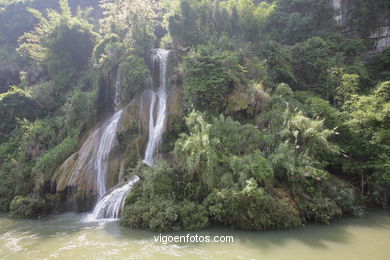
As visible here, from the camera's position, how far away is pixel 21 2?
34.6 m

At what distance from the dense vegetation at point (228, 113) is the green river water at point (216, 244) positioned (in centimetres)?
63

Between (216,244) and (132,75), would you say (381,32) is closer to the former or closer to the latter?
(132,75)

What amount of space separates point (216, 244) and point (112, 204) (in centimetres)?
554

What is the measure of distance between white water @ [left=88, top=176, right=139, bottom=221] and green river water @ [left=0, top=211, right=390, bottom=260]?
1135 millimetres

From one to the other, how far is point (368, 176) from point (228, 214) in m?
7.07

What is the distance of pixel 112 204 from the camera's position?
11.2m

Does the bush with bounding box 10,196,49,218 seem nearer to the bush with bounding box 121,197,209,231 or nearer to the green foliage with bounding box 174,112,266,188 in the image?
the bush with bounding box 121,197,209,231

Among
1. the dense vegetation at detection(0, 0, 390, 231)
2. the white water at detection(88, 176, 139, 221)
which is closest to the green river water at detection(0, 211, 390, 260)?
the dense vegetation at detection(0, 0, 390, 231)

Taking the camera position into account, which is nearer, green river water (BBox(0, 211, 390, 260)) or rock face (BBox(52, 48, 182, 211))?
green river water (BBox(0, 211, 390, 260))

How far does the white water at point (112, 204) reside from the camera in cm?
1097

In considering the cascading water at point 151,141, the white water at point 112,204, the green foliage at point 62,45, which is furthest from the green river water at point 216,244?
the green foliage at point 62,45

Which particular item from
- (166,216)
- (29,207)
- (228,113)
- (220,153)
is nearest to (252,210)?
→ (220,153)

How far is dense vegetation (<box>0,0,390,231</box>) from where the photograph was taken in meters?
9.55

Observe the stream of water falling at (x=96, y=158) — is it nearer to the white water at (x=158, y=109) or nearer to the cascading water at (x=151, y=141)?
the cascading water at (x=151, y=141)
